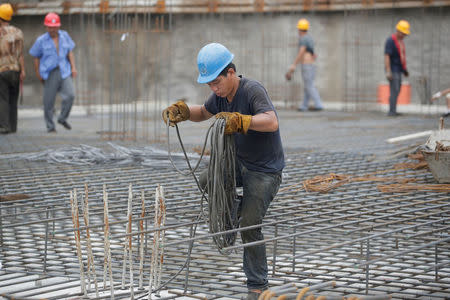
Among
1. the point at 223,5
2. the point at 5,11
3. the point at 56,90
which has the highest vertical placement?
the point at 223,5

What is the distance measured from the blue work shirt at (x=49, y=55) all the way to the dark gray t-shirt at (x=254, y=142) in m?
6.32

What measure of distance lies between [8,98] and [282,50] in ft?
26.3

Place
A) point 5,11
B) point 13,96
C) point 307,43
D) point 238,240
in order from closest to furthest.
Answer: point 238,240
point 5,11
point 13,96
point 307,43

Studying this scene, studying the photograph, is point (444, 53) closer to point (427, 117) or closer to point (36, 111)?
point (427, 117)

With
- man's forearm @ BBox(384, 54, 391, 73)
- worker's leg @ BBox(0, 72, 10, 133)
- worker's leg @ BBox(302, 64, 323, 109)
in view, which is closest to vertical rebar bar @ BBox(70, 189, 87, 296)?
worker's leg @ BBox(0, 72, 10, 133)

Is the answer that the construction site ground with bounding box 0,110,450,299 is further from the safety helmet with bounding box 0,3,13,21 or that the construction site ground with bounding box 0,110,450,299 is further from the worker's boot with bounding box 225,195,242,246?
the safety helmet with bounding box 0,3,13,21

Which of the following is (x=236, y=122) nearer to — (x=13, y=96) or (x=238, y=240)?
(x=238, y=240)

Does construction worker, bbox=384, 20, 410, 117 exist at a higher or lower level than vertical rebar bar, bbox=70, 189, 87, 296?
higher

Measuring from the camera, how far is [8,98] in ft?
30.3

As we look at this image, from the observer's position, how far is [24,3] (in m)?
15.5

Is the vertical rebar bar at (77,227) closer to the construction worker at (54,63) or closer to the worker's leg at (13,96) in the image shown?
the worker's leg at (13,96)

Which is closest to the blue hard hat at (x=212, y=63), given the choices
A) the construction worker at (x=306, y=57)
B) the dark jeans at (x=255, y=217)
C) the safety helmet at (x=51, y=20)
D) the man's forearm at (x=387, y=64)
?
the dark jeans at (x=255, y=217)

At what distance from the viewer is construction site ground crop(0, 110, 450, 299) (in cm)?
367

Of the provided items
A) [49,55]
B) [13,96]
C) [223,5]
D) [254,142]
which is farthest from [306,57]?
[254,142]
